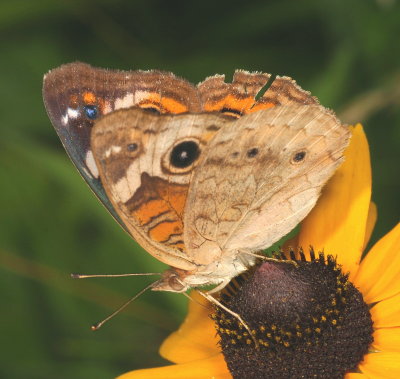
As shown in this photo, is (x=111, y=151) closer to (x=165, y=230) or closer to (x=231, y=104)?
(x=165, y=230)

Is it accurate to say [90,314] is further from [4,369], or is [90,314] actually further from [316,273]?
[316,273]

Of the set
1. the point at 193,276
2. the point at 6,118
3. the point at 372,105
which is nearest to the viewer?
the point at 193,276

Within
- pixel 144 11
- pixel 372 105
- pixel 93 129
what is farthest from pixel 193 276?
pixel 144 11

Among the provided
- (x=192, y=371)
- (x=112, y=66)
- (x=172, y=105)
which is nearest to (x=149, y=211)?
(x=172, y=105)

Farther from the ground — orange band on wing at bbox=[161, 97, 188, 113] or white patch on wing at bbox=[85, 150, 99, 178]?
orange band on wing at bbox=[161, 97, 188, 113]

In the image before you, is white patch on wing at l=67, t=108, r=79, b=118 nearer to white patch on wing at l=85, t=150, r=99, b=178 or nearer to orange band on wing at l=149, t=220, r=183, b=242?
white patch on wing at l=85, t=150, r=99, b=178

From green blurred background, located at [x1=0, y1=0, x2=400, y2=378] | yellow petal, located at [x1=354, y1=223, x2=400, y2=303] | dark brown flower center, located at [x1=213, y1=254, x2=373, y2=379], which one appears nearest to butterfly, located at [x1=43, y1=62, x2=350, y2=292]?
dark brown flower center, located at [x1=213, y1=254, x2=373, y2=379]
